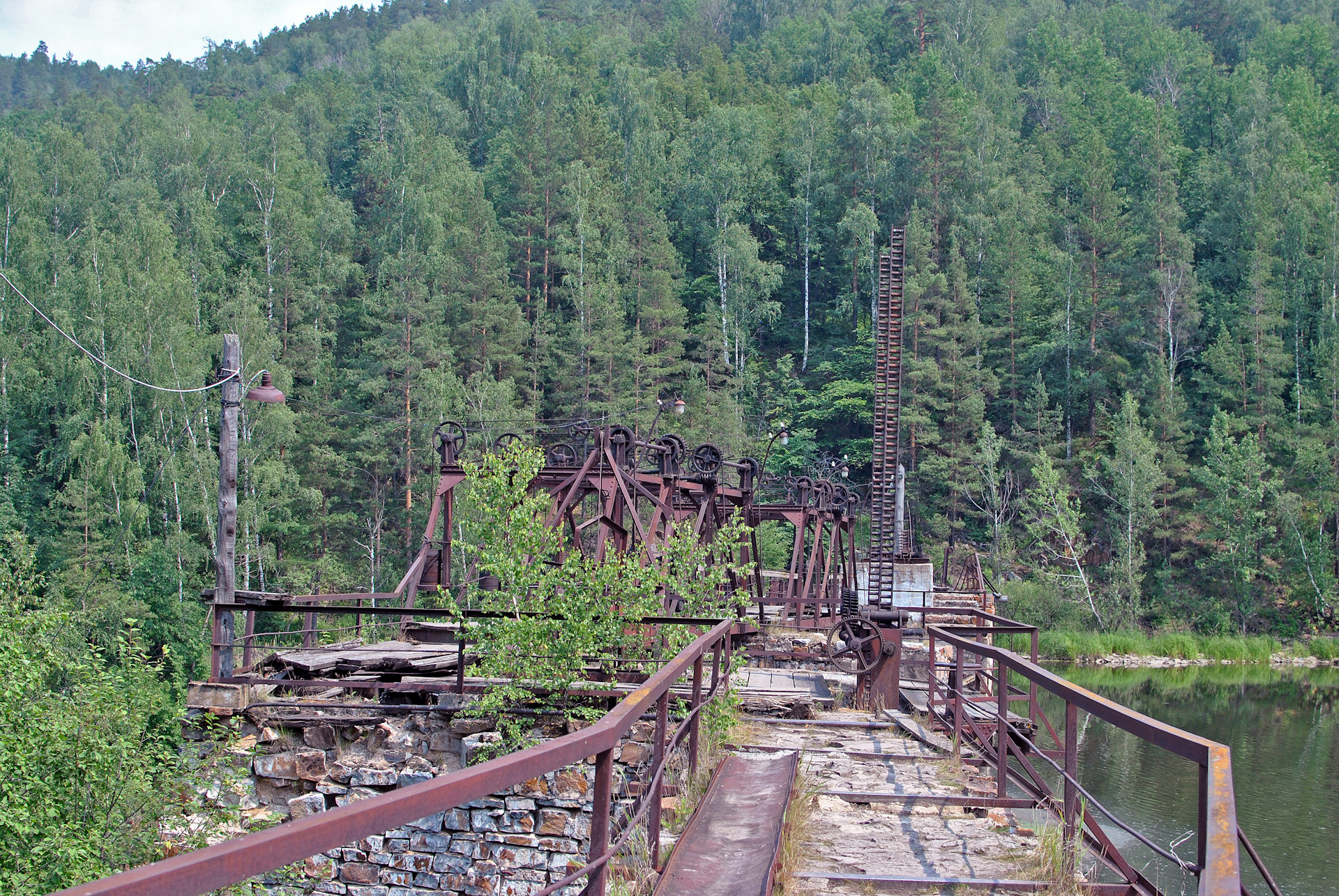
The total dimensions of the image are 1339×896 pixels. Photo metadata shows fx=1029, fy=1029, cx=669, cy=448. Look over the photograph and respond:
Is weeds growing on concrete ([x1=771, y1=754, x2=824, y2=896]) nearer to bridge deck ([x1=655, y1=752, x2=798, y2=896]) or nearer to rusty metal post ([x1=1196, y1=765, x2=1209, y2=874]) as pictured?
bridge deck ([x1=655, y1=752, x2=798, y2=896])

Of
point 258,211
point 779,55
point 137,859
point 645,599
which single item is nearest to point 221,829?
point 137,859

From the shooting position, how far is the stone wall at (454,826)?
8.99 meters

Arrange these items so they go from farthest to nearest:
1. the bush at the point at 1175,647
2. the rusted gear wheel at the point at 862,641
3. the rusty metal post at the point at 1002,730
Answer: the bush at the point at 1175,647, the rusted gear wheel at the point at 862,641, the rusty metal post at the point at 1002,730

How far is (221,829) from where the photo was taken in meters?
9.91

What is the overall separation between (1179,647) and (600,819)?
43082 mm

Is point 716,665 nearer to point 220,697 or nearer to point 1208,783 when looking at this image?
point 1208,783

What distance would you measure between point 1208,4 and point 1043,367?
52.6 m

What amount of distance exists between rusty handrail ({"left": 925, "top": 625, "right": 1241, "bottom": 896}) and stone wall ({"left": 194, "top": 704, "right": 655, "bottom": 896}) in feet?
16.3

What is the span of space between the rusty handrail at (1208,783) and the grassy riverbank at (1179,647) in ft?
123

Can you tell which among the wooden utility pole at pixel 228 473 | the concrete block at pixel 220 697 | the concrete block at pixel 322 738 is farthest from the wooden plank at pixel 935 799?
the wooden utility pole at pixel 228 473

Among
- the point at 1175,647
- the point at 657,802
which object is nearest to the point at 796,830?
the point at 657,802

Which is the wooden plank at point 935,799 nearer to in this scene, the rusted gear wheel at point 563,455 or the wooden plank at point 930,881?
the wooden plank at point 930,881

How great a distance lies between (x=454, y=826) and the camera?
357 inches

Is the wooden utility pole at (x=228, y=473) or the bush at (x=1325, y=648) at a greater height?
the wooden utility pole at (x=228, y=473)
